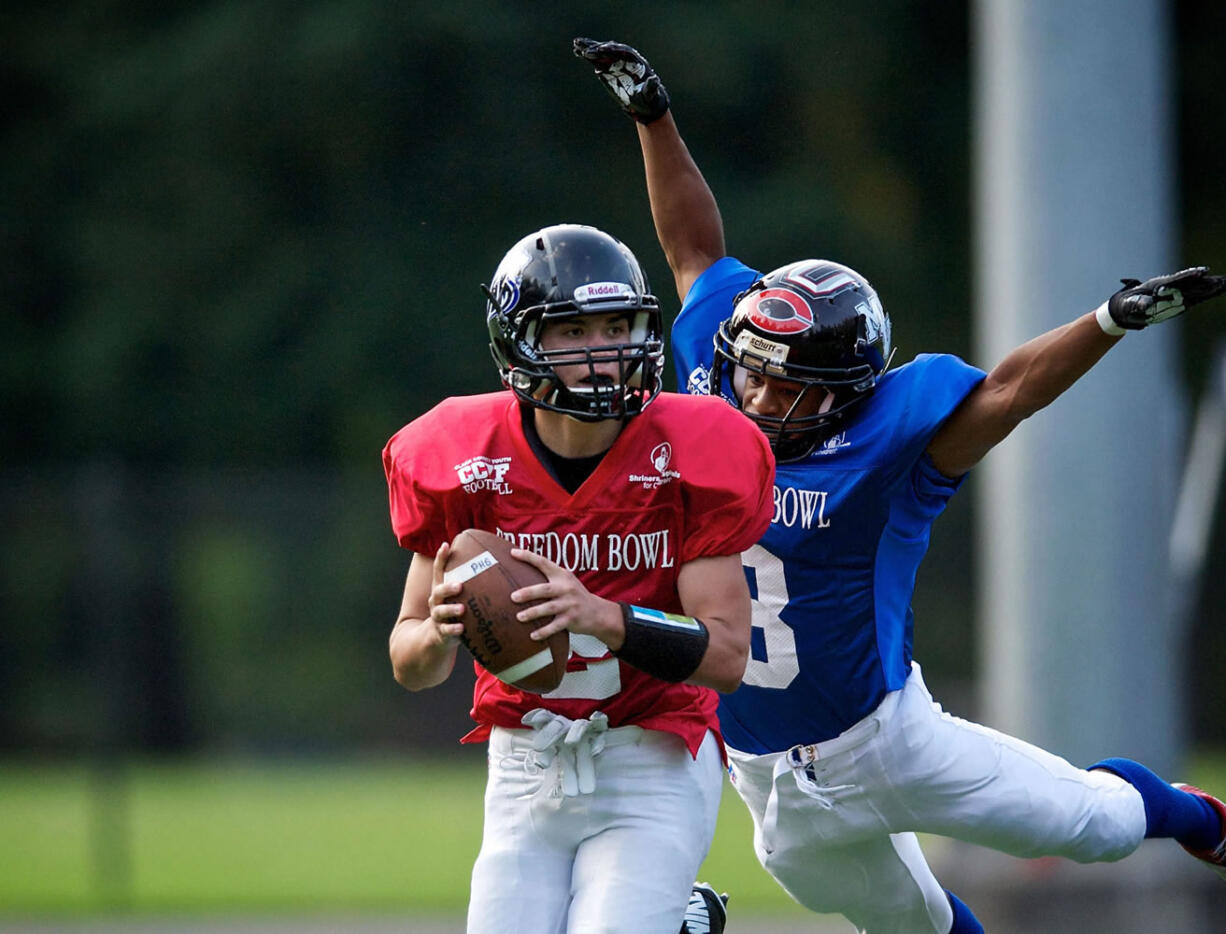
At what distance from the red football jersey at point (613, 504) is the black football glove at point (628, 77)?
140 centimetres

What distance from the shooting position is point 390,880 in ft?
30.8

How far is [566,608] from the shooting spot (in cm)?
346

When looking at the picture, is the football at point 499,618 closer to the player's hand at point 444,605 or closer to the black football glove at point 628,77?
the player's hand at point 444,605

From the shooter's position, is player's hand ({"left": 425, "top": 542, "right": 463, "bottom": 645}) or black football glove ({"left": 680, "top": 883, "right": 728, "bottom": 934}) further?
black football glove ({"left": 680, "top": 883, "right": 728, "bottom": 934})

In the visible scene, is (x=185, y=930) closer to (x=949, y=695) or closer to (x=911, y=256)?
(x=949, y=695)

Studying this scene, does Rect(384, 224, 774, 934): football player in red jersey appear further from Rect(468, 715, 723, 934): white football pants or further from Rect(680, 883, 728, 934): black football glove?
Rect(680, 883, 728, 934): black football glove

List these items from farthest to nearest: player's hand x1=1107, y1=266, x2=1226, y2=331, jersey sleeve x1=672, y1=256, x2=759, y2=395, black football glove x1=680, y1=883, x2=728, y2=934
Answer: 1. jersey sleeve x1=672, y1=256, x2=759, y2=395
2. black football glove x1=680, y1=883, x2=728, y2=934
3. player's hand x1=1107, y1=266, x2=1226, y2=331

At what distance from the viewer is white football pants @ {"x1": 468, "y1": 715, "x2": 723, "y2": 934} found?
3729 mm

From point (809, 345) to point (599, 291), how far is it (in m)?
0.74

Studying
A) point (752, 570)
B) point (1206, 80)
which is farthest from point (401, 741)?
point (1206, 80)

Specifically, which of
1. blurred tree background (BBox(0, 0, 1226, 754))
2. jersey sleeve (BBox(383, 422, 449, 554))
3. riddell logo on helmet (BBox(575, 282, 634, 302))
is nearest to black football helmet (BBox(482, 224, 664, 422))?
riddell logo on helmet (BBox(575, 282, 634, 302))

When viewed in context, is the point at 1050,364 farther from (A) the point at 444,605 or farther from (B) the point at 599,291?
(A) the point at 444,605

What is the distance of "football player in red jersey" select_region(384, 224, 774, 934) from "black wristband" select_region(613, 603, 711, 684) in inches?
3.9

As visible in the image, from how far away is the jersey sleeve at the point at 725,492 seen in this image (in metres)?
3.73
